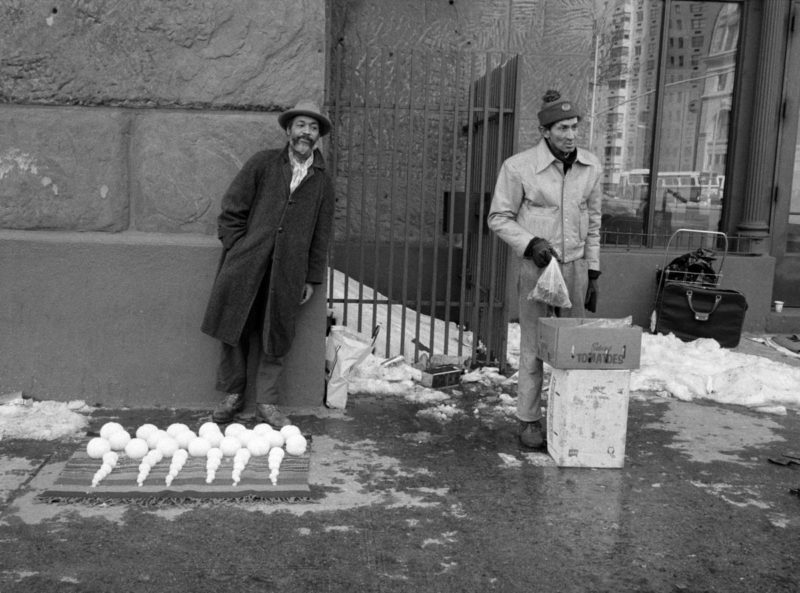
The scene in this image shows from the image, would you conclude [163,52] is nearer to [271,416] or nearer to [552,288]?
[271,416]

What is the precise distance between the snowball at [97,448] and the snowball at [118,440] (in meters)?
0.04

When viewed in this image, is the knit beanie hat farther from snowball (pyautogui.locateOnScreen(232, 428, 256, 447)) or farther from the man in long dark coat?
snowball (pyautogui.locateOnScreen(232, 428, 256, 447))

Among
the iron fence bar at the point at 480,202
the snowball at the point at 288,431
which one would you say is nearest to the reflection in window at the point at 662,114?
the iron fence bar at the point at 480,202

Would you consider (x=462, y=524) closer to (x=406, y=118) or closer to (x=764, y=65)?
(x=406, y=118)

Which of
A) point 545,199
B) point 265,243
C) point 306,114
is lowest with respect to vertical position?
point 265,243

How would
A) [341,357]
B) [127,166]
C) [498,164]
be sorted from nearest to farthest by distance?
[127,166], [341,357], [498,164]

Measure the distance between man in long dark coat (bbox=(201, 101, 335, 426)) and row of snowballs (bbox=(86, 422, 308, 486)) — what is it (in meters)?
0.60

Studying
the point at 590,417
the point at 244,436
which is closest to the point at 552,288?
the point at 590,417

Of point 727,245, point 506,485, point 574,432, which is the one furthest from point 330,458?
point 727,245

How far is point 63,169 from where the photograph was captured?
6012 millimetres

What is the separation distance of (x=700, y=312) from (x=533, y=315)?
3.43 metres

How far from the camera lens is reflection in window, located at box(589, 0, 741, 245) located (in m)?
9.59

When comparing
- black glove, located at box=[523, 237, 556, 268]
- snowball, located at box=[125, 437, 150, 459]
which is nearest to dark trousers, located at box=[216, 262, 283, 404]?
snowball, located at box=[125, 437, 150, 459]

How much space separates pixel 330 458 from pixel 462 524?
3.81ft
